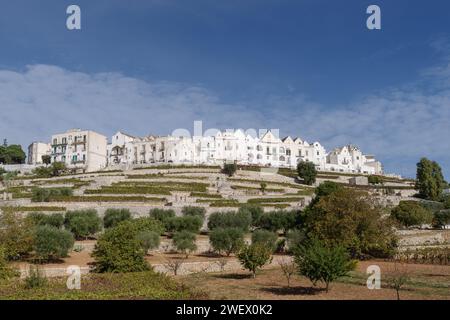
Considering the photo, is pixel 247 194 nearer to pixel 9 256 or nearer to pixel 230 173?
pixel 230 173

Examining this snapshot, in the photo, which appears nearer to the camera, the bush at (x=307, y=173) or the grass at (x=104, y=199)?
the grass at (x=104, y=199)

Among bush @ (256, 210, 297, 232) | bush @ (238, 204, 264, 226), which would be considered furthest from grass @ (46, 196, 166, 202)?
bush @ (256, 210, 297, 232)

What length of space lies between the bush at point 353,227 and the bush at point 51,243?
19.3 m

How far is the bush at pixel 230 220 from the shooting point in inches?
1912

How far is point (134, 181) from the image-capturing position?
77.8 meters

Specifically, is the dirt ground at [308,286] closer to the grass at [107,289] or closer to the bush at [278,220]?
the grass at [107,289]

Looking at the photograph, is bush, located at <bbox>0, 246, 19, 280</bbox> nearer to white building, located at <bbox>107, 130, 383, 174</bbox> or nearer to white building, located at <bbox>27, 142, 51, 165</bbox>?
white building, located at <bbox>107, 130, 383, 174</bbox>

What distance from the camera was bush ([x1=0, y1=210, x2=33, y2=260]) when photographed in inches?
1308

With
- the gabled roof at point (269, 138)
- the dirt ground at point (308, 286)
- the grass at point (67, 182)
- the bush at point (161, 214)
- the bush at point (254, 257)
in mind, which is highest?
the gabled roof at point (269, 138)

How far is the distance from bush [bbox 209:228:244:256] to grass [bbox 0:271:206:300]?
13591 mm

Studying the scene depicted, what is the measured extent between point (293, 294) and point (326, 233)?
16.4 m

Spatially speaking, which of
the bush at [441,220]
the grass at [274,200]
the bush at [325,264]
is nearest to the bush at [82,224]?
the grass at [274,200]

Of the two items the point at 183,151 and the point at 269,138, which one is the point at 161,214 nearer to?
the point at 183,151

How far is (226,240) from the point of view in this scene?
4003 centimetres
